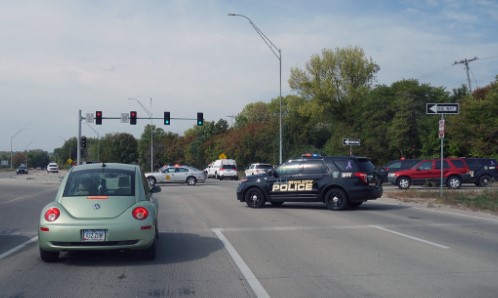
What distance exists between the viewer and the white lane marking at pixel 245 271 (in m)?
7.51

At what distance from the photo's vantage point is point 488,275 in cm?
848

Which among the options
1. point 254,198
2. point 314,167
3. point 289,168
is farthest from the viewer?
point 254,198

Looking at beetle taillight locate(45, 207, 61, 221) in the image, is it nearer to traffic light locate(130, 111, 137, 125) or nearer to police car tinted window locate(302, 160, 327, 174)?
police car tinted window locate(302, 160, 327, 174)

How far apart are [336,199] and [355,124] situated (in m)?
36.7

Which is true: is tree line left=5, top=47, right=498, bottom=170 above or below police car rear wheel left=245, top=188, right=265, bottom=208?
above

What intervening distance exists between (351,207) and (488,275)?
36.7 feet

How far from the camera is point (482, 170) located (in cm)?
3048

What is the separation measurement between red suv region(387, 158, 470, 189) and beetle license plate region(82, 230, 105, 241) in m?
24.4

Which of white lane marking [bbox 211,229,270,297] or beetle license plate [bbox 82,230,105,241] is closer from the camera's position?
white lane marking [bbox 211,229,270,297]

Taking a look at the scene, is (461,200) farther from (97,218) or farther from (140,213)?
(97,218)

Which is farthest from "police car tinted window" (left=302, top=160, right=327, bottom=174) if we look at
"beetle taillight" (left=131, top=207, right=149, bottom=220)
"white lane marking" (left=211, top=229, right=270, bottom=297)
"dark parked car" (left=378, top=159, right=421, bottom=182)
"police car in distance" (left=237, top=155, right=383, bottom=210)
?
"dark parked car" (left=378, top=159, right=421, bottom=182)

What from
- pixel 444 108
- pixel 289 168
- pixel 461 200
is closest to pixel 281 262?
pixel 289 168

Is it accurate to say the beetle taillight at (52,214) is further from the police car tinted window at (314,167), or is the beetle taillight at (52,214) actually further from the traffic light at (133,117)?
the traffic light at (133,117)

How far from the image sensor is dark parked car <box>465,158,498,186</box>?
30.4 meters
